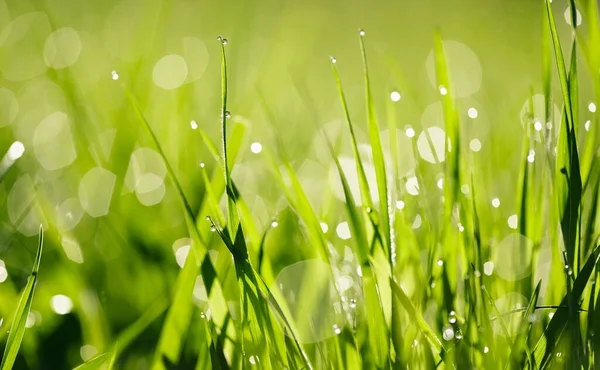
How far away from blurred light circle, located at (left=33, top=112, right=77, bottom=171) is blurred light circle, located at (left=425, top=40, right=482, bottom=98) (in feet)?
4.06

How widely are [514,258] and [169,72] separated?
1.64 m

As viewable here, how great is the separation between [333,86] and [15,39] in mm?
972

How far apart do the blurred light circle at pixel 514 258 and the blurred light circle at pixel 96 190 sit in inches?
17.2

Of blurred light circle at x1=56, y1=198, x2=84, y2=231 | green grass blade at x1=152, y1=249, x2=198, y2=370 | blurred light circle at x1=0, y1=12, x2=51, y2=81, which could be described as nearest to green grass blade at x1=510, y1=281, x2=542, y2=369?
green grass blade at x1=152, y1=249, x2=198, y2=370

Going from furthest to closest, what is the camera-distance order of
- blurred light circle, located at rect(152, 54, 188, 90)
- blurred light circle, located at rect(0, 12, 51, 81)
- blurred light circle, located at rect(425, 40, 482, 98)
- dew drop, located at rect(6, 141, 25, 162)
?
blurred light circle, located at rect(425, 40, 482, 98)
blurred light circle, located at rect(152, 54, 188, 90)
blurred light circle, located at rect(0, 12, 51, 81)
dew drop, located at rect(6, 141, 25, 162)

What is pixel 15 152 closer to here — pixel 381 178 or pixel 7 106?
pixel 381 178

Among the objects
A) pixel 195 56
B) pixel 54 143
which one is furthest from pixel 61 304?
pixel 195 56

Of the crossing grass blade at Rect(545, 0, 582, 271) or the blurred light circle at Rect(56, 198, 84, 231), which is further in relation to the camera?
the blurred light circle at Rect(56, 198, 84, 231)

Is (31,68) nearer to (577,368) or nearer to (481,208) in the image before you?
(481,208)

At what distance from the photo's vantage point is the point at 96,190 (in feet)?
2.85

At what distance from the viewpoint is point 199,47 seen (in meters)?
2.62

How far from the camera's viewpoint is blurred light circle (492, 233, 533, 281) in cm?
57

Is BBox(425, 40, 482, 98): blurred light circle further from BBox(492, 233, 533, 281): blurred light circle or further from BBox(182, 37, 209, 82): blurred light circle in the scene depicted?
BBox(492, 233, 533, 281): blurred light circle

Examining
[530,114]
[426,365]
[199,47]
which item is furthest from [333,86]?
[426,365]
